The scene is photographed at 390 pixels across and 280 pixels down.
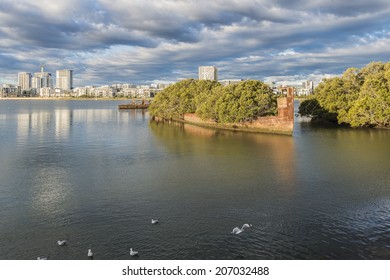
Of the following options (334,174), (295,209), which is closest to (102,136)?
(334,174)

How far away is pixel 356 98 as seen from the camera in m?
77.9

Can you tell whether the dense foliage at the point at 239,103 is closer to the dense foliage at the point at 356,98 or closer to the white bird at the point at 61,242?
the dense foliage at the point at 356,98

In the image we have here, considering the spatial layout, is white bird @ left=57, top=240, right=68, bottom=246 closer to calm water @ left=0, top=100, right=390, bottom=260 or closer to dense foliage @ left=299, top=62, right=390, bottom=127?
calm water @ left=0, top=100, right=390, bottom=260

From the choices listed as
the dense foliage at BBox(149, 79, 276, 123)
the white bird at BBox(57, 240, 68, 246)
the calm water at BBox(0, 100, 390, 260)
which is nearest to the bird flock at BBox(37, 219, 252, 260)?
the white bird at BBox(57, 240, 68, 246)

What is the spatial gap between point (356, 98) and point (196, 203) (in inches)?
2587

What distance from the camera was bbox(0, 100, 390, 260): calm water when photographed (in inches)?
655

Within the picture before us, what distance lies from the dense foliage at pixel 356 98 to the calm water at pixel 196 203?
2681cm

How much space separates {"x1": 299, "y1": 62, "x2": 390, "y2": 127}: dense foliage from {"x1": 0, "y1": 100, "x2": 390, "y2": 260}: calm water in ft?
88.0

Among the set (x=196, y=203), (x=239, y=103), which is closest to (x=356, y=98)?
(x=239, y=103)

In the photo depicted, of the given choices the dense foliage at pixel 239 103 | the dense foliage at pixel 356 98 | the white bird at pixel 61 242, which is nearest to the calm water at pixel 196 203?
the white bird at pixel 61 242

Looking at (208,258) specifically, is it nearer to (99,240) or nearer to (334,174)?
(99,240)

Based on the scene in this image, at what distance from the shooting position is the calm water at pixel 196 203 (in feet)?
Answer: 54.6

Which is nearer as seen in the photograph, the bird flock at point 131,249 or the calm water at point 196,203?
the bird flock at point 131,249

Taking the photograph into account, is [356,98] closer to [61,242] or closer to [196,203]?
[196,203]
